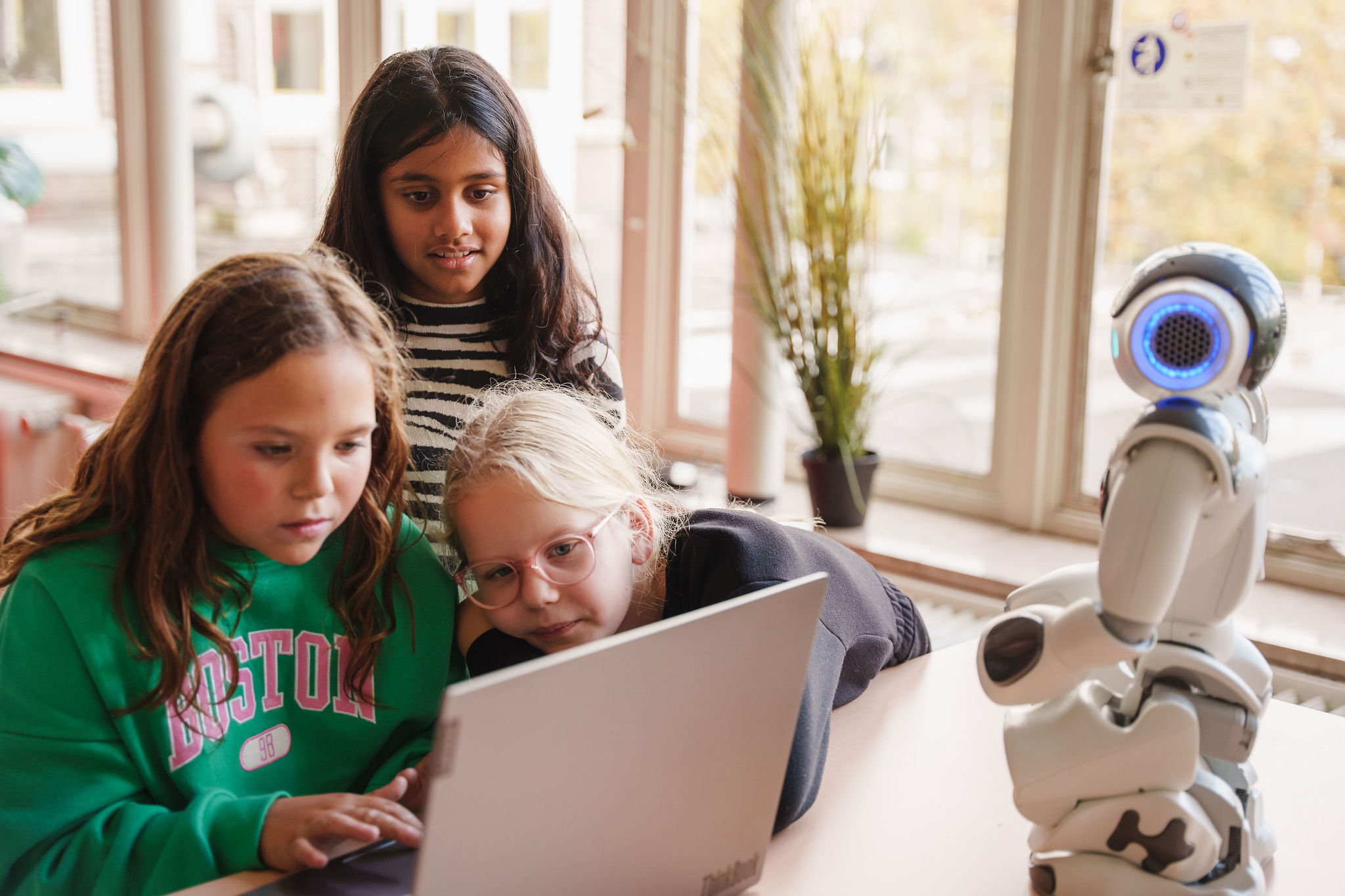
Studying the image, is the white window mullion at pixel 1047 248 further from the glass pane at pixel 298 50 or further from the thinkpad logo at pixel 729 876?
the glass pane at pixel 298 50

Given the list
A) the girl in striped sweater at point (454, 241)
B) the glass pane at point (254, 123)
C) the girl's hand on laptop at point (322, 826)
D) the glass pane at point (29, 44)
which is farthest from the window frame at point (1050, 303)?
the glass pane at point (29, 44)

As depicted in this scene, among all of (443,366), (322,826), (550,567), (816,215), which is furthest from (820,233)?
(322,826)

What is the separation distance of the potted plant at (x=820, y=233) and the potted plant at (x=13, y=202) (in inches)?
86.0

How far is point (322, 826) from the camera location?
3.16ft

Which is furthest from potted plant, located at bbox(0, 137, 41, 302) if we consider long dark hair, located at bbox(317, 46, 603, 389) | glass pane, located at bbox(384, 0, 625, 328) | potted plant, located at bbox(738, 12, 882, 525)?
long dark hair, located at bbox(317, 46, 603, 389)

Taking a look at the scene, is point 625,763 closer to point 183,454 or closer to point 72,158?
point 183,454

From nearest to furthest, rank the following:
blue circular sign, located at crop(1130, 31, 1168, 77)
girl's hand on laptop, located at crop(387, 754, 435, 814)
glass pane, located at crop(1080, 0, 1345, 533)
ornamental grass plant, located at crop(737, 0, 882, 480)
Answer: girl's hand on laptop, located at crop(387, 754, 435, 814)
glass pane, located at crop(1080, 0, 1345, 533)
blue circular sign, located at crop(1130, 31, 1168, 77)
ornamental grass plant, located at crop(737, 0, 882, 480)

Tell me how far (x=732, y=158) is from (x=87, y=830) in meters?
1.97

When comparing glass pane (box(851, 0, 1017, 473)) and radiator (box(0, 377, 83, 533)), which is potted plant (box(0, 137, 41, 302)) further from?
glass pane (box(851, 0, 1017, 473))

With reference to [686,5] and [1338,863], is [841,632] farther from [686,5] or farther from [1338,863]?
[686,5]

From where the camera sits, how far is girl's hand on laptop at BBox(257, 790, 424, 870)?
0.96m

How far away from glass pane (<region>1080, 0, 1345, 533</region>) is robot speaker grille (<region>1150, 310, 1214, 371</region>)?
1.17 m

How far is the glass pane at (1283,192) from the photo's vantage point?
6.68ft

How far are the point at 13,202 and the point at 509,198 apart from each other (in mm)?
3237
